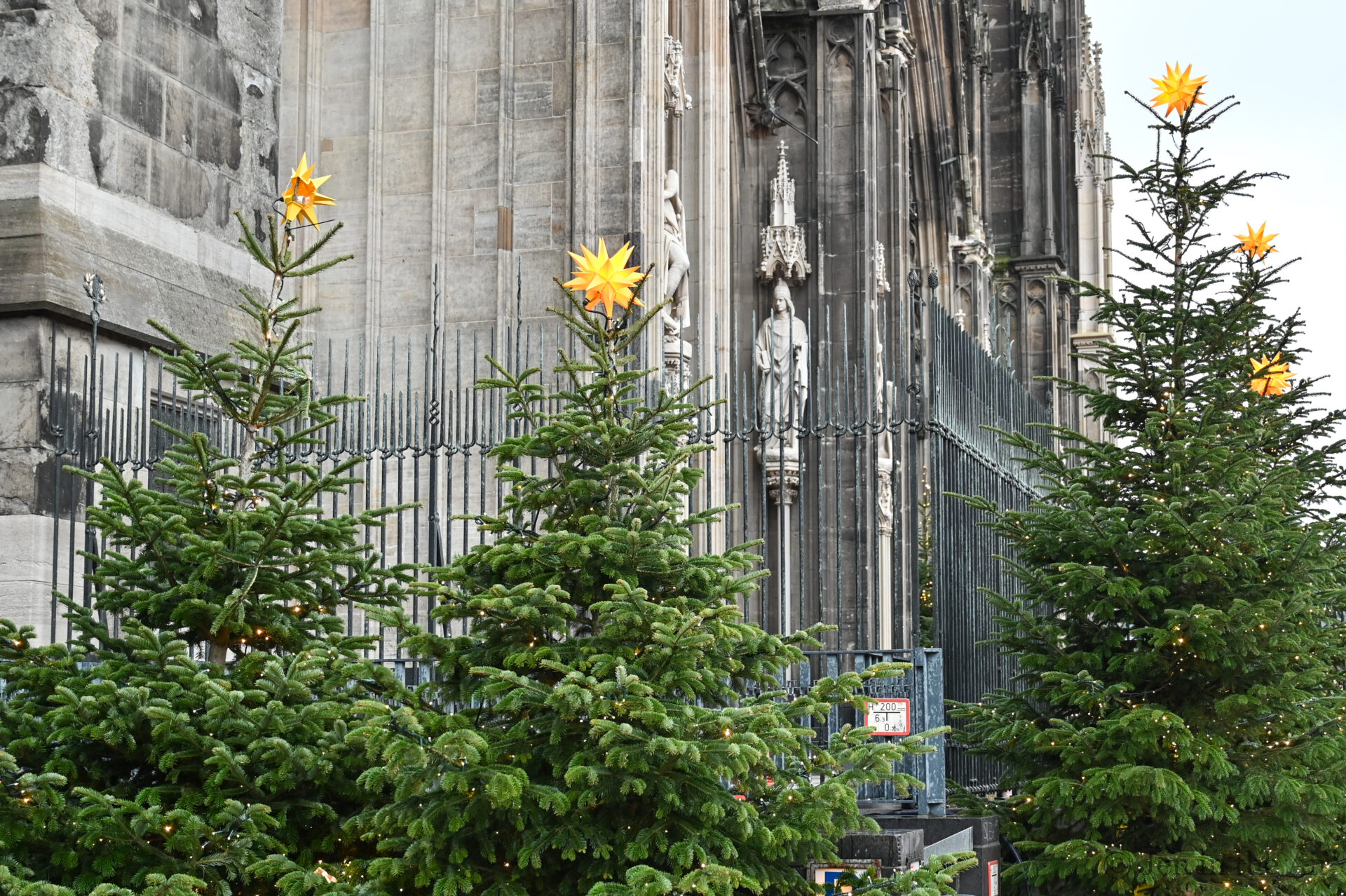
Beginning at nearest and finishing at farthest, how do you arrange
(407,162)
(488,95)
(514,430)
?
(514,430)
(488,95)
(407,162)

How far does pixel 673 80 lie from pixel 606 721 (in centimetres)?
947

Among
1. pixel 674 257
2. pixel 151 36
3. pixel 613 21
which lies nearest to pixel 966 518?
pixel 674 257

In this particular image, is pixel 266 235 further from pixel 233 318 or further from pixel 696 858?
pixel 696 858

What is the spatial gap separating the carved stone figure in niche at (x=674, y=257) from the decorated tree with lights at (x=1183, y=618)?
4281 millimetres

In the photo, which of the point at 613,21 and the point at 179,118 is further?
the point at 613,21

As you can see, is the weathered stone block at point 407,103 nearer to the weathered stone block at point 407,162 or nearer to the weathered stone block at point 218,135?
the weathered stone block at point 407,162

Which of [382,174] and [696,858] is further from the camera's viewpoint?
[382,174]

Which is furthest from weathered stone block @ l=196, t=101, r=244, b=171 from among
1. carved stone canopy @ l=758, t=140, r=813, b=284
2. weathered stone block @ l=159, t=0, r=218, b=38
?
carved stone canopy @ l=758, t=140, r=813, b=284

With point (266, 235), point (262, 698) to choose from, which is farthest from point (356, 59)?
point (262, 698)

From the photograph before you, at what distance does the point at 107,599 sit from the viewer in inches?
274

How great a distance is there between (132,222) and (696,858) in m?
5.96

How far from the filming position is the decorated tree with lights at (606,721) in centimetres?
579

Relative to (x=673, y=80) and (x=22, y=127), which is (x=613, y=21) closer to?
(x=673, y=80)

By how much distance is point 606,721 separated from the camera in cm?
568
